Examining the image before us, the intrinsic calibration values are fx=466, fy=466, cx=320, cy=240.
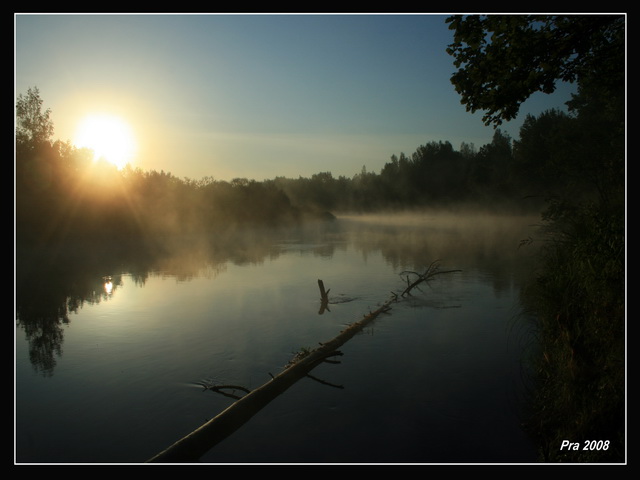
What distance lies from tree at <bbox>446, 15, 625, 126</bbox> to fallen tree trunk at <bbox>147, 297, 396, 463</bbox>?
5.93m

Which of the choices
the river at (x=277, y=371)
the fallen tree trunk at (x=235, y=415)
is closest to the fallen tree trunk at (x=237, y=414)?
the fallen tree trunk at (x=235, y=415)

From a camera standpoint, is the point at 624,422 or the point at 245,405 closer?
the point at 624,422

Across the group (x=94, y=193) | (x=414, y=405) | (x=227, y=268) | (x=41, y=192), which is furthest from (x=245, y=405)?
(x=94, y=193)

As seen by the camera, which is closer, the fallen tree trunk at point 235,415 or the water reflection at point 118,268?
the fallen tree trunk at point 235,415

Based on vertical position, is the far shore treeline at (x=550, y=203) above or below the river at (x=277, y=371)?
above

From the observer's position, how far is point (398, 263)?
2534 cm

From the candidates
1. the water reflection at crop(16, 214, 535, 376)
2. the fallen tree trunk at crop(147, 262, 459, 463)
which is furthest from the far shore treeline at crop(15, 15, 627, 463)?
the fallen tree trunk at crop(147, 262, 459, 463)

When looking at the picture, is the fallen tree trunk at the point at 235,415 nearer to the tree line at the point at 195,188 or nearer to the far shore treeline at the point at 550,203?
the far shore treeline at the point at 550,203

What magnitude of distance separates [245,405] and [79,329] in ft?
26.7

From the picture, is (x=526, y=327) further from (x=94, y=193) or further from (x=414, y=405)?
(x=94, y=193)

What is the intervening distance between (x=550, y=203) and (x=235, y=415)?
26.2 metres

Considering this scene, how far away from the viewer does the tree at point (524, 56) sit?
28.5ft

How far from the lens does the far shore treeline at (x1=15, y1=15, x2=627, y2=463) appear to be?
629 cm

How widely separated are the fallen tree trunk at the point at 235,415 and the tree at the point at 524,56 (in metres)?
5.93
